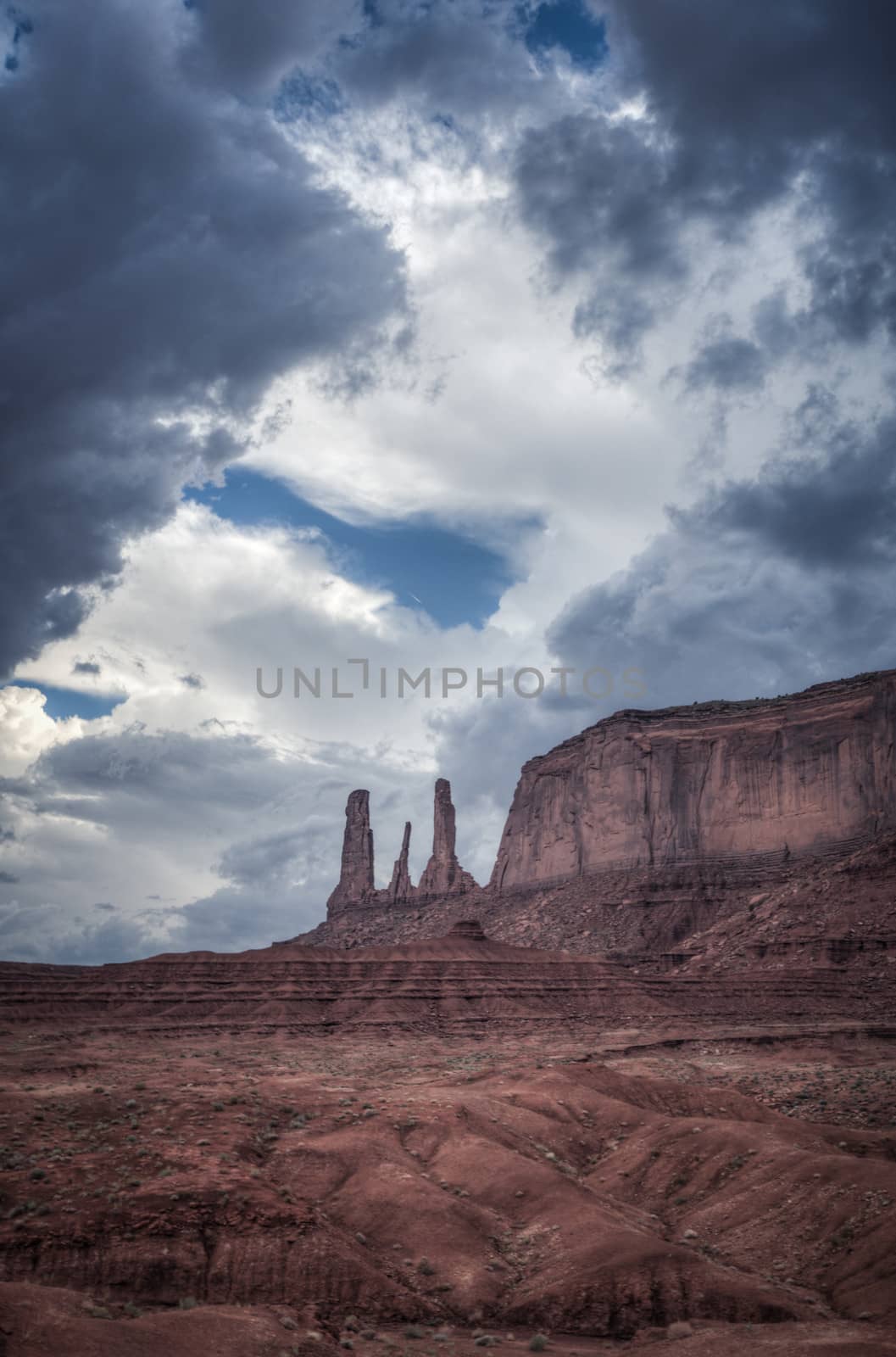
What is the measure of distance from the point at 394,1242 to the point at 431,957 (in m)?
63.8

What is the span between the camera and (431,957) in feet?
289

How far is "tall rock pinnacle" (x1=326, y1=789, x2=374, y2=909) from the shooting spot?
161 m

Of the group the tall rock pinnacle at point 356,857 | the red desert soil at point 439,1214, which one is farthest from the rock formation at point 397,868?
the red desert soil at point 439,1214

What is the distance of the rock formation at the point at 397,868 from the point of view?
151 meters

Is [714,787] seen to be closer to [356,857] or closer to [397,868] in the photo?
[397,868]

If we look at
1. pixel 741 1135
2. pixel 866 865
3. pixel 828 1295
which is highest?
pixel 866 865

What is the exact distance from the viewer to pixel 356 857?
164m

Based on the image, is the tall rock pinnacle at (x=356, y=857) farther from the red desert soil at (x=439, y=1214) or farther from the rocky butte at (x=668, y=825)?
the red desert soil at (x=439, y=1214)

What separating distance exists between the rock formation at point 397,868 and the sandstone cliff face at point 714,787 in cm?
665

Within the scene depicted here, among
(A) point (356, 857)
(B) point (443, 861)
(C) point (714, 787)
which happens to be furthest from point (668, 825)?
(A) point (356, 857)

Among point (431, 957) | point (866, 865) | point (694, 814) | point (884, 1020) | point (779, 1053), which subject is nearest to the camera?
point (779, 1053)

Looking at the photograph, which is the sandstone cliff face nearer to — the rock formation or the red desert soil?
the rock formation

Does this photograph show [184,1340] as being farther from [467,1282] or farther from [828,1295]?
[828,1295]

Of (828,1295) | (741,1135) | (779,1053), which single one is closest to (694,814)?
(779,1053)
